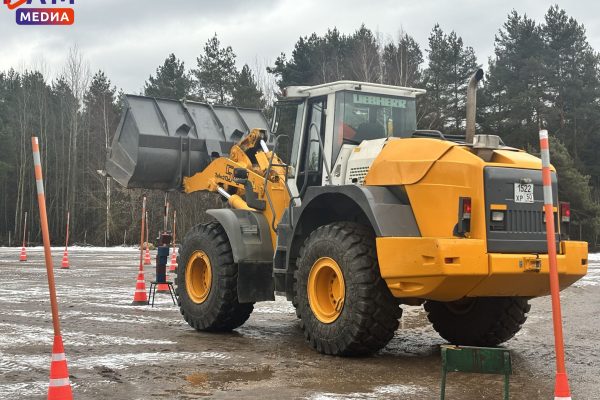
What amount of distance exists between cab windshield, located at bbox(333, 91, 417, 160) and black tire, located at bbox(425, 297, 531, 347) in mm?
2166

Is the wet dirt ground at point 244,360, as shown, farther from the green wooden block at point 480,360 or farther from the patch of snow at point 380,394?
the green wooden block at point 480,360

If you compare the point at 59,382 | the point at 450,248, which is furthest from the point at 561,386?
the point at 59,382

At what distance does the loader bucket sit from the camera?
11516 millimetres

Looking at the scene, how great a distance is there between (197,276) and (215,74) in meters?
47.5

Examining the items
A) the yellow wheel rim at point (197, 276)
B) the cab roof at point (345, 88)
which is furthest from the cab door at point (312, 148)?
the yellow wheel rim at point (197, 276)

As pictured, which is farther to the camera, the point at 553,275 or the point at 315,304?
the point at 315,304

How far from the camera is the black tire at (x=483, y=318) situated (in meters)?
8.74

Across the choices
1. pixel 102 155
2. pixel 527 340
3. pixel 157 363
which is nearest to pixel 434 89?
pixel 102 155

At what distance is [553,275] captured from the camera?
16.5 ft

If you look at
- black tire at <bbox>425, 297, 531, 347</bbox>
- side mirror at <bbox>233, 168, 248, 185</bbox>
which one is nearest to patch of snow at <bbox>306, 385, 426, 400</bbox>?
black tire at <bbox>425, 297, 531, 347</bbox>

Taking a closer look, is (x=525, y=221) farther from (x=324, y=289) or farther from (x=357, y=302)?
(x=324, y=289)

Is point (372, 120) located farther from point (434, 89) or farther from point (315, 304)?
point (434, 89)

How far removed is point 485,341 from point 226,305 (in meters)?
3.26

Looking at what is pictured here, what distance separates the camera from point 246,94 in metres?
51.4
